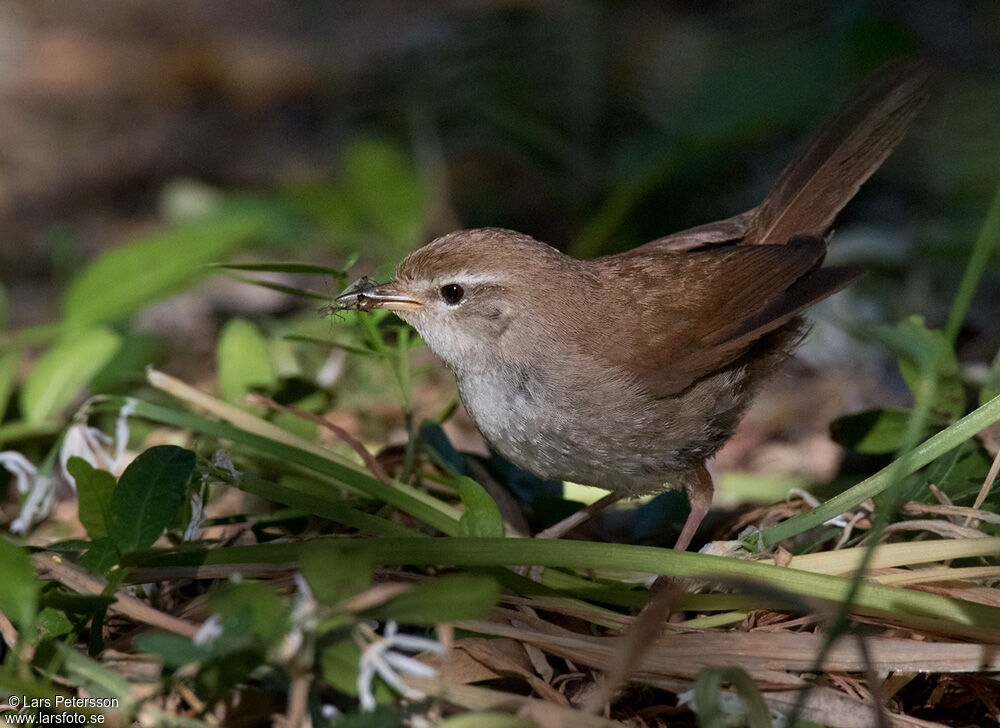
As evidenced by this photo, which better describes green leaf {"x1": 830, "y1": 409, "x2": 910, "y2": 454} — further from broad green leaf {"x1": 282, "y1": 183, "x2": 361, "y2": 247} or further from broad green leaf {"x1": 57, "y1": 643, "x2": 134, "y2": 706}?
broad green leaf {"x1": 282, "y1": 183, "x2": 361, "y2": 247}

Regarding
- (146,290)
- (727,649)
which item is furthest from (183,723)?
(146,290)

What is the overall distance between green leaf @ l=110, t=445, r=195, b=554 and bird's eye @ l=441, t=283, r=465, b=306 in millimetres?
1122

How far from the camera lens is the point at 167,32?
9.50m

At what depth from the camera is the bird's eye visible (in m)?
3.50

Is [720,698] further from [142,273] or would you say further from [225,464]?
[142,273]

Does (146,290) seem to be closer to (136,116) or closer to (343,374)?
(343,374)

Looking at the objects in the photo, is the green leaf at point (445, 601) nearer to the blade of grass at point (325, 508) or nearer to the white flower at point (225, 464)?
the blade of grass at point (325, 508)

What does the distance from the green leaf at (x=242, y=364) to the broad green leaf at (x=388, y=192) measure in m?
1.73

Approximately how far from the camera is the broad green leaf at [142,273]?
458cm

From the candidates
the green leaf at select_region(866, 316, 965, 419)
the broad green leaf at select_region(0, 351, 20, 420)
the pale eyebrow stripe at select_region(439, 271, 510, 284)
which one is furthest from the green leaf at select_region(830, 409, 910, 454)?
the broad green leaf at select_region(0, 351, 20, 420)

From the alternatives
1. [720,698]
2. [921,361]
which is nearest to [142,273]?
→ [921,361]

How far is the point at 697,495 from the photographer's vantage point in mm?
3424

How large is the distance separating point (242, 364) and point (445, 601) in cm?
219

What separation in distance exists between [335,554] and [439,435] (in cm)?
139
